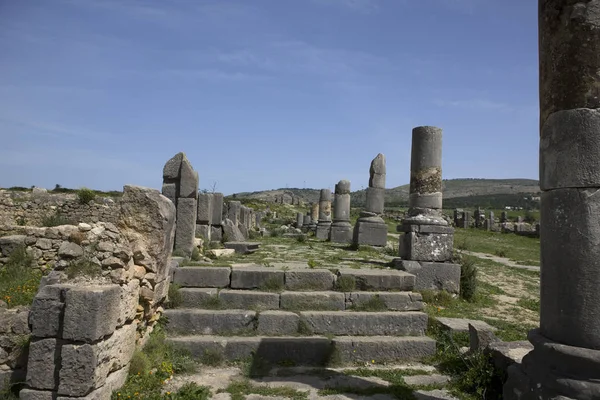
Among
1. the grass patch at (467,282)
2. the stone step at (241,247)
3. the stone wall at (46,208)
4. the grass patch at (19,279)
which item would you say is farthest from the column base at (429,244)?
the stone wall at (46,208)

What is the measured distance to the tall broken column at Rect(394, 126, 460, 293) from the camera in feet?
31.7

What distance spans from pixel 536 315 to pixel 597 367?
21.1 ft

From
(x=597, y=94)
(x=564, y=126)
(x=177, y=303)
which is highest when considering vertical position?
(x=597, y=94)

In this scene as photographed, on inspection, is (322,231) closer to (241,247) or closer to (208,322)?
(241,247)

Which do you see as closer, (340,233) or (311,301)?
(311,301)

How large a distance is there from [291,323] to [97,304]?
10.1ft

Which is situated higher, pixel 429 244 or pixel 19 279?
pixel 429 244

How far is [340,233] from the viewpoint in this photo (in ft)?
64.8

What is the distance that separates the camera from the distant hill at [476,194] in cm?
10139

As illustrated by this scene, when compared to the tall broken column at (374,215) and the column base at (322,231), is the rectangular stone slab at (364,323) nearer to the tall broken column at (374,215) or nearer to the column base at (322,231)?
the tall broken column at (374,215)

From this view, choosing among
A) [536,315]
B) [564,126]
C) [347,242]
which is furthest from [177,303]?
[347,242]

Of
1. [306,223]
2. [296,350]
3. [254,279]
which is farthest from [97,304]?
[306,223]

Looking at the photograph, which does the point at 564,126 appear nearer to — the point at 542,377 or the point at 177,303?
the point at 542,377

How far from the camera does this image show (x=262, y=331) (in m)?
6.48
